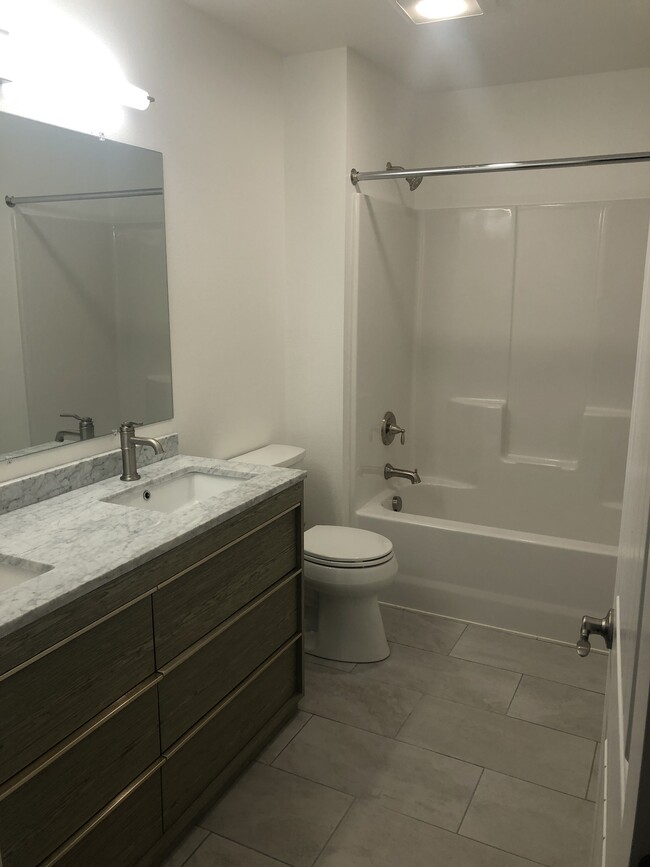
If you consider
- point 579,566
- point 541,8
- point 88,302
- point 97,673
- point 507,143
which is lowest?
point 579,566

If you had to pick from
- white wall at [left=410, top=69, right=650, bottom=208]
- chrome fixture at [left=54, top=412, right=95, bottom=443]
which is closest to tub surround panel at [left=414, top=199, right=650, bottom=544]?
white wall at [left=410, top=69, right=650, bottom=208]

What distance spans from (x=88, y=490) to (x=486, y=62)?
2.53 metres

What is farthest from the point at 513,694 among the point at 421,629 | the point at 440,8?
the point at 440,8

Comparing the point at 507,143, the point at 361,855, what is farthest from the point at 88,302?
the point at 507,143

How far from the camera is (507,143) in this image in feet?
11.6

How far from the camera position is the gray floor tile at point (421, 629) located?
115 inches

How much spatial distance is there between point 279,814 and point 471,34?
9.39ft

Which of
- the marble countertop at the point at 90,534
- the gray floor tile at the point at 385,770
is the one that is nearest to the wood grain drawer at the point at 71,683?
the marble countertop at the point at 90,534

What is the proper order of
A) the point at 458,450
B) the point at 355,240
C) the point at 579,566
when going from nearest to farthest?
the point at 579,566 < the point at 355,240 < the point at 458,450

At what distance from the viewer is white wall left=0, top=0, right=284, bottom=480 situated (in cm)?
229

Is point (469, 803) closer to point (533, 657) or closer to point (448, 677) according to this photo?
point (448, 677)

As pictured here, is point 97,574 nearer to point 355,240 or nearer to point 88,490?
point 88,490

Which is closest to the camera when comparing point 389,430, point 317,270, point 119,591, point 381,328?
point 119,591

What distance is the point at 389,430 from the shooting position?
3.54 meters
